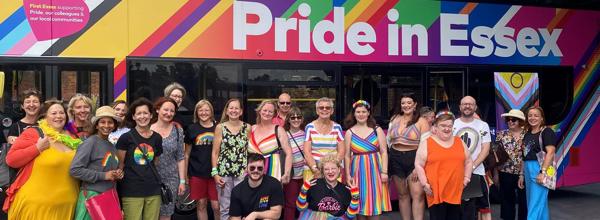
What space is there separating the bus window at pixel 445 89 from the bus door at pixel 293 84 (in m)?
1.33

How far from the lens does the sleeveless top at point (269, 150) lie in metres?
5.17

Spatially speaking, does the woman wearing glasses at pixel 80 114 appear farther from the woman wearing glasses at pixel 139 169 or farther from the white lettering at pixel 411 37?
the white lettering at pixel 411 37

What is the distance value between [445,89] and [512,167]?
1416 mm

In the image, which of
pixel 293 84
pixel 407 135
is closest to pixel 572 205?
pixel 407 135

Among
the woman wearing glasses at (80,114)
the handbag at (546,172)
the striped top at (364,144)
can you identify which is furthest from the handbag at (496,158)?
the woman wearing glasses at (80,114)

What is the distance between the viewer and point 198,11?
19.7ft

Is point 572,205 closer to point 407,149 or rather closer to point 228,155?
point 407,149

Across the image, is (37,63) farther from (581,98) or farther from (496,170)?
(581,98)

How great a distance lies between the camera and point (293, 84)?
20.7ft

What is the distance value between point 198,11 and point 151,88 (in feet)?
3.35

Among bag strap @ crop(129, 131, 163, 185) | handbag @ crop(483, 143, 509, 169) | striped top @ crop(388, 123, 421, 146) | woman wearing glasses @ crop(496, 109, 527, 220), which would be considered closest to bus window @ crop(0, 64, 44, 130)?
bag strap @ crop(129, 131, 163, 185)

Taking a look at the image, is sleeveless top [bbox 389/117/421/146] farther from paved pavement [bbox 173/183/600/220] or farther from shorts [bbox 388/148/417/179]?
paved pavement [bbox 173/183/600/220]

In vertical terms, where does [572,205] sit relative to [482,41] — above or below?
below

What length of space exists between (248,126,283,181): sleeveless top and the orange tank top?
56.6 inches
